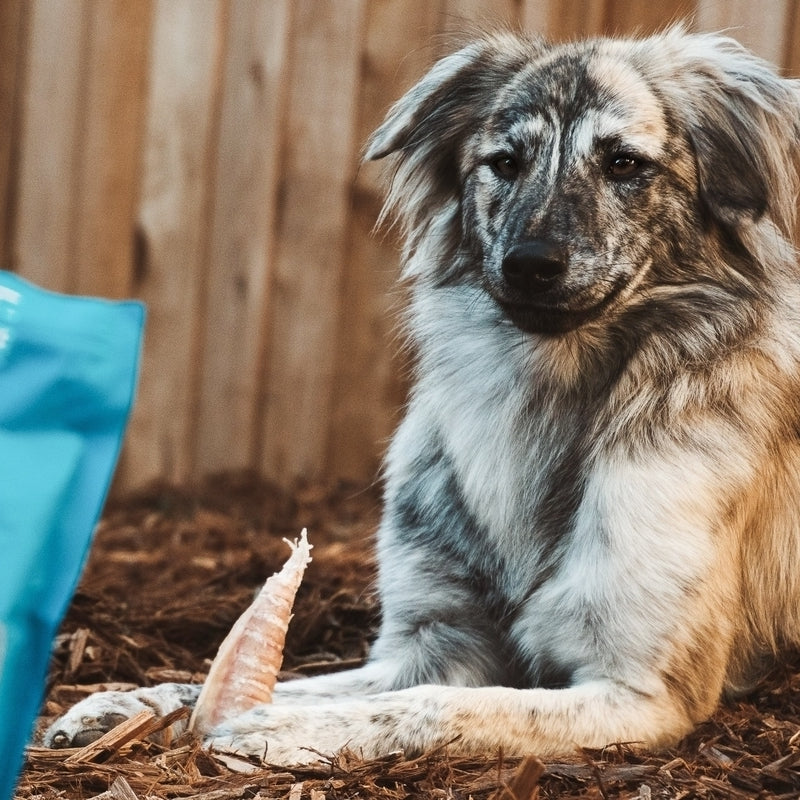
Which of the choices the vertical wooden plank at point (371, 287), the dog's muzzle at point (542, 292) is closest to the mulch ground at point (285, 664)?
the vertical wooden plank at point (371, 287)

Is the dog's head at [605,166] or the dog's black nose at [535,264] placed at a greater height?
the dog's head at [605,166]

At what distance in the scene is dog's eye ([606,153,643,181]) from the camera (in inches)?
123

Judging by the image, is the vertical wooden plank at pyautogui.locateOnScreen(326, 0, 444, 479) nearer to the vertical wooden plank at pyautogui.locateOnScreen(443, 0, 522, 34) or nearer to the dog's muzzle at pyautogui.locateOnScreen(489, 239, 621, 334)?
the vertical wooden plank at pyautogui.locateOnScreen(443, 0, 522, 34)

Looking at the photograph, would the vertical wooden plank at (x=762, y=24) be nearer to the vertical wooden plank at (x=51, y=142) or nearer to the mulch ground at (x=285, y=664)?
the mulch ground at (x=285, y=664)

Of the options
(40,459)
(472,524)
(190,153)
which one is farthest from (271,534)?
(40,459)

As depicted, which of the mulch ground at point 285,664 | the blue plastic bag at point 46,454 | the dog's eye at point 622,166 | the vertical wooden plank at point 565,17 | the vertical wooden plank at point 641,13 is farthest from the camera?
the vertical wooden plank at point 565,17

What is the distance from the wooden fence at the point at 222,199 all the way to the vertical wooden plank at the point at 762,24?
129 centimetres

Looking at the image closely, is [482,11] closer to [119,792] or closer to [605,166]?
[605,166]

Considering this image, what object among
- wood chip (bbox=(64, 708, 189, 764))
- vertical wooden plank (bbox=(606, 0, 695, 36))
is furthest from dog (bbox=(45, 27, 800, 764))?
vertical wooden plank (bbox=(606, 0, 695, 36))

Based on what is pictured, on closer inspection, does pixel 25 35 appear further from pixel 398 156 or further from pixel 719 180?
pixel 719 180

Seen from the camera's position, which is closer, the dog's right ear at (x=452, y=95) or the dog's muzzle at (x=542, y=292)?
the dog's muzzle at (x=542, y=292)

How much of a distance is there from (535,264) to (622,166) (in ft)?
1.30

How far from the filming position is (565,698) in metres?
2.72

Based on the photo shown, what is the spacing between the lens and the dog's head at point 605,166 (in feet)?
9.95
